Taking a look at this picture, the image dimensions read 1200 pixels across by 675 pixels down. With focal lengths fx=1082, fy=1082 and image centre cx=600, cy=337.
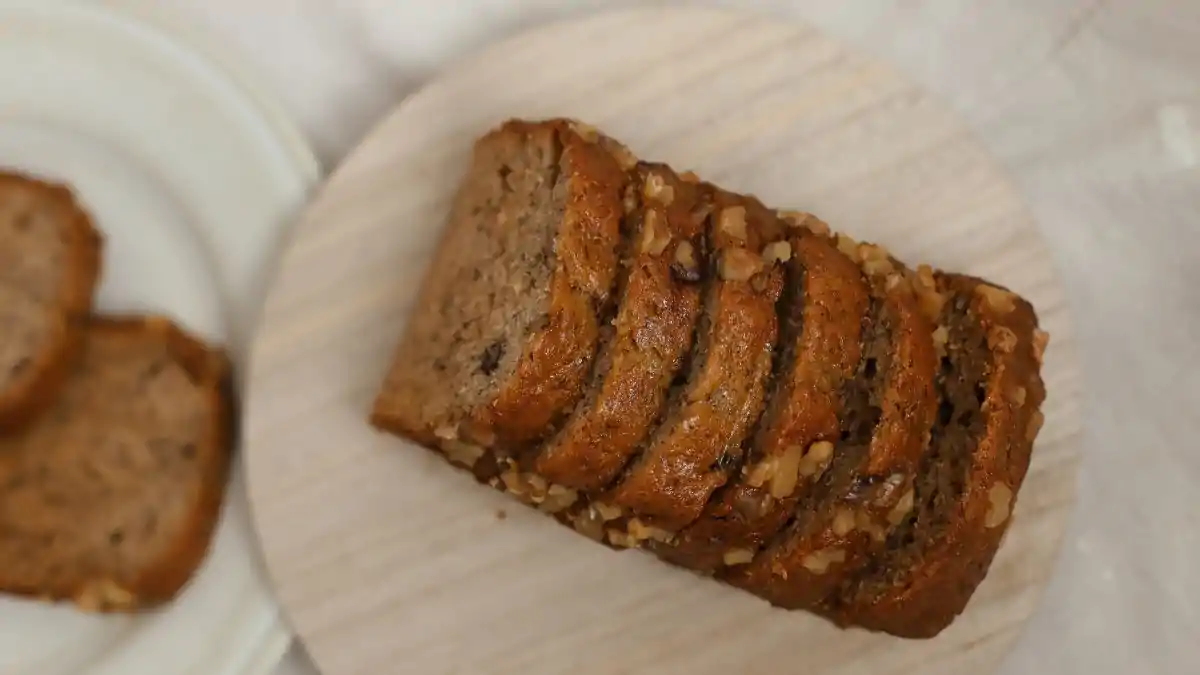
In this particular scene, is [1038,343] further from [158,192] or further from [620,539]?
[158,192]

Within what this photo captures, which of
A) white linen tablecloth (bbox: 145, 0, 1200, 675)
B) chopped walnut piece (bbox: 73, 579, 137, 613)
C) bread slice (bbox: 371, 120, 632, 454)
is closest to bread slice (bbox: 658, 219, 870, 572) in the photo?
bread slice (bbox: 371, 120, 632, 454)

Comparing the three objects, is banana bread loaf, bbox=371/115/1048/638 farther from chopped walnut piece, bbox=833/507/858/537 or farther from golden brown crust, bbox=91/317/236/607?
golden brown crust, bbox=91/317/236/607

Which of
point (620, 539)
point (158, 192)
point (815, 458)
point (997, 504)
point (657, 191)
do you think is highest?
point (158, 192)

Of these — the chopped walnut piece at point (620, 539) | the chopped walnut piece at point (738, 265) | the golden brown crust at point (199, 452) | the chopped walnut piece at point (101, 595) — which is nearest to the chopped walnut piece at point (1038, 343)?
the chopped walnut piece at point (738, 265)

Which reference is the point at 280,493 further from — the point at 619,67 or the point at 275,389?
the point at 619,67

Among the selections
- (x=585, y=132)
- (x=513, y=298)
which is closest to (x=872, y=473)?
(x=513, y=298)

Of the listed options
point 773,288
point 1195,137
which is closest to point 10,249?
point 773,288

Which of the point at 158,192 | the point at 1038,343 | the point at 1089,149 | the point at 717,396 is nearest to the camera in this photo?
the point at 717,396
